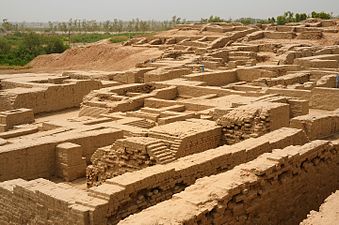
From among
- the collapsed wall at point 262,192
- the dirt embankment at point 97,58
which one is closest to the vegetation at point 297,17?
the dirt embankment at point 97,58

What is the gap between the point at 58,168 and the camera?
1031 centimetres

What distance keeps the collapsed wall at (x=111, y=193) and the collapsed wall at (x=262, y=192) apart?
2.71 ft

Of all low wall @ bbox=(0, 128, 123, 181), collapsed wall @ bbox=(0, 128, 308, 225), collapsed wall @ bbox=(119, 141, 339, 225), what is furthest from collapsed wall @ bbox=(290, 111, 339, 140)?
low wall @ bbox=(0, 128, 123, 181)

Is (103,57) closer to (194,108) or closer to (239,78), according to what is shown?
(239,78)

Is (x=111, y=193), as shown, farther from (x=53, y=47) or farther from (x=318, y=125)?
(x=53, y=47)

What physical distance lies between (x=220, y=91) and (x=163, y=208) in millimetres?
10570

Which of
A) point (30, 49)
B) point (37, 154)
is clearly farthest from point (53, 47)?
point (37, 154)

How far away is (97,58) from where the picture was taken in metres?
34.1

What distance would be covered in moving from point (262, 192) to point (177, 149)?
9.47 feet

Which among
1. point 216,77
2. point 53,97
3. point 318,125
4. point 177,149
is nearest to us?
point 177,149

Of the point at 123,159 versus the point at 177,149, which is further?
the point at 177,149

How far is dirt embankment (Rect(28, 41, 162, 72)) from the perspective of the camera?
3039 centimetres

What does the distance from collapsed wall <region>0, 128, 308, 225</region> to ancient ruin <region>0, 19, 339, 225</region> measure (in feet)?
0.05

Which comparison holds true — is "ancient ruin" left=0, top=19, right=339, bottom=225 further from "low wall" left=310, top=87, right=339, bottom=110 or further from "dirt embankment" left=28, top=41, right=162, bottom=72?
"dirt embankment" left=28, top=41, right=162, bottom=72
